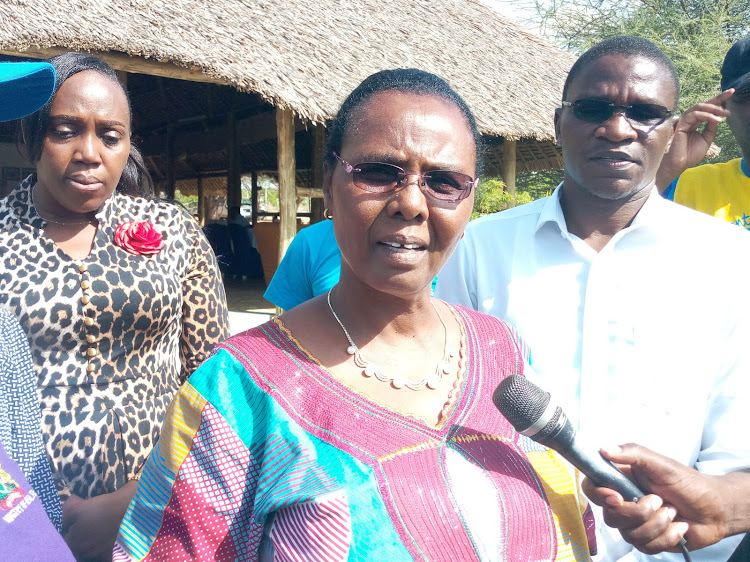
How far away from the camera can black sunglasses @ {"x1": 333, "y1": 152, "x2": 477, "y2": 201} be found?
1504mm

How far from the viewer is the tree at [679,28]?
18.5 m

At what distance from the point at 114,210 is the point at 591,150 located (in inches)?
68.2

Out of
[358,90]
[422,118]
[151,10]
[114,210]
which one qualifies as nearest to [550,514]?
[422,118]

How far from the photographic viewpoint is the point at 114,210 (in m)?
2.62

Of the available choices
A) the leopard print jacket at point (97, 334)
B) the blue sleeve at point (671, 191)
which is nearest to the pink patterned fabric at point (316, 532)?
the leopard print jacket at point (97, 334)

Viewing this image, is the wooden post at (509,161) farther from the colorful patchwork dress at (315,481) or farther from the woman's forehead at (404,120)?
the colorful patchwork dress at (315,481)

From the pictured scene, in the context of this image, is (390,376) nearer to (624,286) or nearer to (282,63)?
(624,286)

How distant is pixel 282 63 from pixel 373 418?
25.9ft

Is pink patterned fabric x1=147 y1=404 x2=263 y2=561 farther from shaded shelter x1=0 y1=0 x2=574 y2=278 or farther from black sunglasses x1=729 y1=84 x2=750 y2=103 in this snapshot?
shaded shelter x1=0 y1=0 x2=574 y2=278

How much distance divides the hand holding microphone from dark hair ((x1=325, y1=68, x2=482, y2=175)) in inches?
23.0

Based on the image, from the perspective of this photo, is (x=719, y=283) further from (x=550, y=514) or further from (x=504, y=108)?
(x=504, y=108)

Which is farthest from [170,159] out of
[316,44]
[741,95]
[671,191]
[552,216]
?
[552,216]

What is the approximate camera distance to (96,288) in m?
2.38

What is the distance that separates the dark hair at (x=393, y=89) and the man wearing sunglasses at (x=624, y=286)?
663mm
